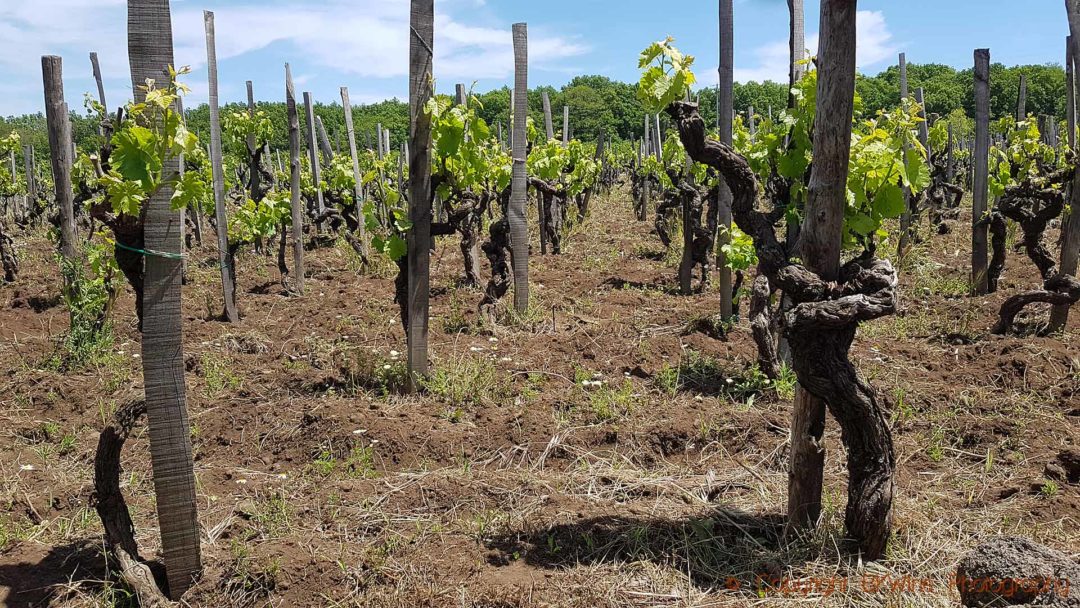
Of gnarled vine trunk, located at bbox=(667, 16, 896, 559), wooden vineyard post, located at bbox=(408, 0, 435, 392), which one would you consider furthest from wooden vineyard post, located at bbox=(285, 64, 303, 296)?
gnarled vine trunk, located at bbox=(667, 16, 896, 559)

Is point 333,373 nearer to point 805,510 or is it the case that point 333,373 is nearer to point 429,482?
point 429,482

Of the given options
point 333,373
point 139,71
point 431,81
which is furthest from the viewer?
point 333,373

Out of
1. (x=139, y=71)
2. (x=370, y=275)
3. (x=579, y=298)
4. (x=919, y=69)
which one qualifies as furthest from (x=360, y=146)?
(x=919, y=69)

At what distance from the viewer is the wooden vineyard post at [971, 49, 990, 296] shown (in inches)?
307

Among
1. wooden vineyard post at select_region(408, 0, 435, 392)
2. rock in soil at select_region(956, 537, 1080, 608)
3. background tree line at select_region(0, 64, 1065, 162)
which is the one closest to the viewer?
rock in soil at select_region(956, 537, 1080, 608)

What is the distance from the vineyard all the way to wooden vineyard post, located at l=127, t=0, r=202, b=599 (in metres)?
0.01

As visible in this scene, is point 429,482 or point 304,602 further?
point 429,482

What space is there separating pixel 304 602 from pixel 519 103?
542 cm

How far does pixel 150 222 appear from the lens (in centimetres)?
270

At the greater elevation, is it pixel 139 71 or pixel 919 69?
pixel 919 69

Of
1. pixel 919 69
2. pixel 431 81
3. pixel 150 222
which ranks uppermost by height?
pixel 919 69

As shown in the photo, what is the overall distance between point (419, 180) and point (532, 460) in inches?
85.2

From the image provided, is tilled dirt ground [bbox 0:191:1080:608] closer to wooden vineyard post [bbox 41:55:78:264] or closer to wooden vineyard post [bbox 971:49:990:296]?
wooden vineyard post [bbox 971:49:990:296]

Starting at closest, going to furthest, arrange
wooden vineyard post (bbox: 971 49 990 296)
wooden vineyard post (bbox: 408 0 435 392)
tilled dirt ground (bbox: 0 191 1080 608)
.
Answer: tilled dirt ground (bbox: 0 191 1080 608) → wooden vineyard post (bbox: 408 0 435 392) → wooden vineyard post (bbox: 971 49 990 296)
